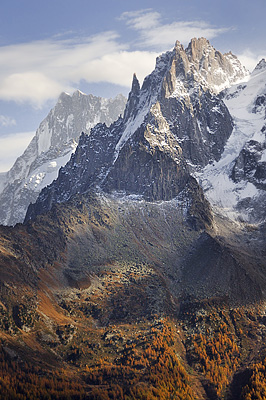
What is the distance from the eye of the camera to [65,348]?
630ft

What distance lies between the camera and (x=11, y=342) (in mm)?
177000

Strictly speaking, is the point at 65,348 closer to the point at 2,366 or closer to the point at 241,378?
the point at 2,366

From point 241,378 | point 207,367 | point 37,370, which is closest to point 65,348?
point 37,370

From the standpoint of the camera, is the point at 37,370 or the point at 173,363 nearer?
the point at 37,370

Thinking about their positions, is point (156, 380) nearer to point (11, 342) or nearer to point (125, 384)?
point (125, 384)

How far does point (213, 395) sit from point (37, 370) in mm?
69970

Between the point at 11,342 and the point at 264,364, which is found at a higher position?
the point at 11,342

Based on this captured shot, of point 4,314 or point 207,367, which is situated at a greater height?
point 4,314

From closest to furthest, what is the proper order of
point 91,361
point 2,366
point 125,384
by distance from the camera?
1. point 2,366
2. point 125,384
3. point 91,361

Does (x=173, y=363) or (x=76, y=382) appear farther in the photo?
(x=173, y=363)

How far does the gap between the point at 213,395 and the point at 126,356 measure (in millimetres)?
37937

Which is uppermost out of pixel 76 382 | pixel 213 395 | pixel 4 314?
pixel 4 314

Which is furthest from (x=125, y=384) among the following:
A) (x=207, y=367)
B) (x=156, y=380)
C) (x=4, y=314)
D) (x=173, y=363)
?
(x=4, y=314)

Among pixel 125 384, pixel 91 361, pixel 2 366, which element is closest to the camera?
pixel 2 366
